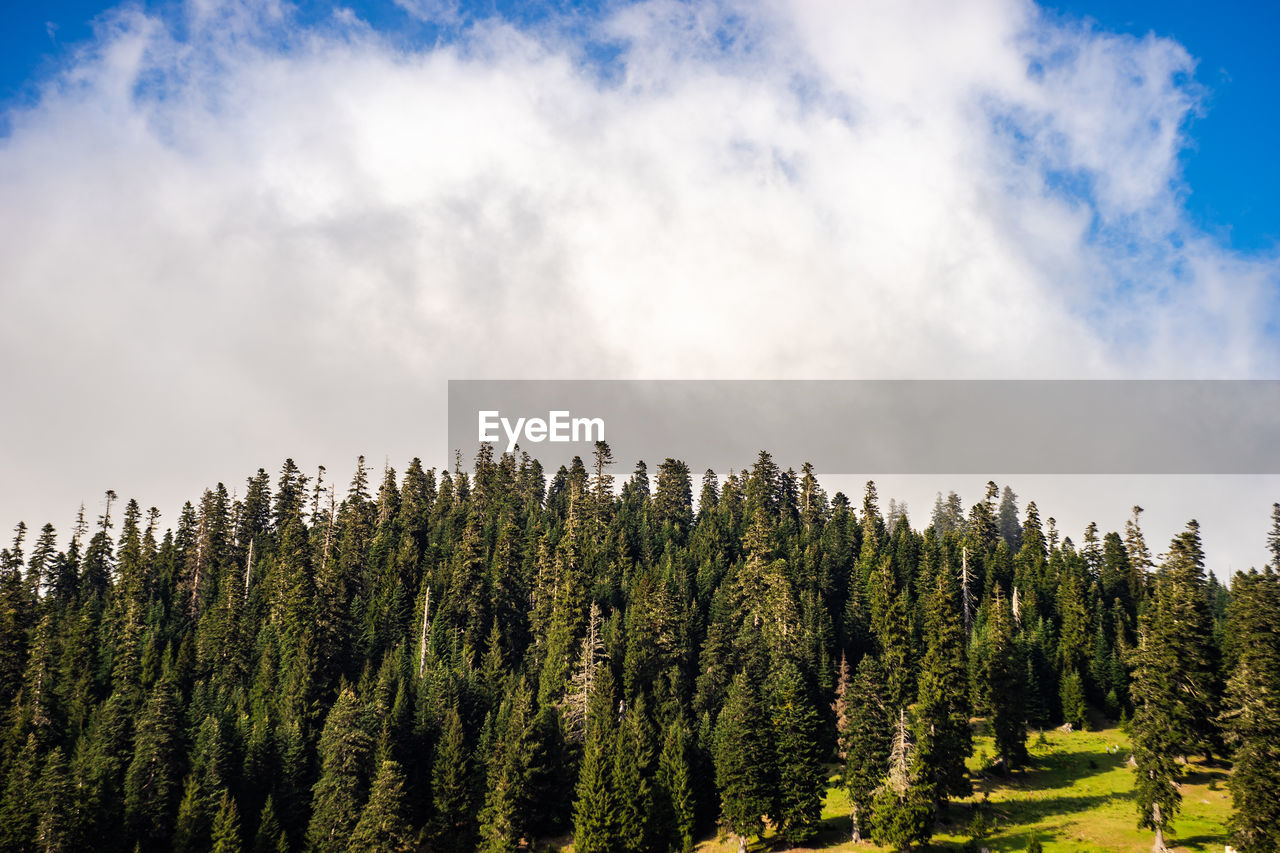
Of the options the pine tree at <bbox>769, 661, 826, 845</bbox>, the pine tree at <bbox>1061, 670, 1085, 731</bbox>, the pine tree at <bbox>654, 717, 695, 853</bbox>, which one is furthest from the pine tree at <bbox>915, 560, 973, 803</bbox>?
the pine tree at <bbox>1061, 670, 1085, 731</bbox>

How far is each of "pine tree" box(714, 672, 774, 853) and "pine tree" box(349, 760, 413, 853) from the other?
2711cm

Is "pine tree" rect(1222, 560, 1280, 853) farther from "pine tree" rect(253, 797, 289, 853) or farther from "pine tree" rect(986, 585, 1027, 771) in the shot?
"pine tree" rect(253, 797, 289, 853)

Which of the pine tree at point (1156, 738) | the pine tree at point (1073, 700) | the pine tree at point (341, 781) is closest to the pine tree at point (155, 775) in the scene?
the pine tree at point (341, 781)

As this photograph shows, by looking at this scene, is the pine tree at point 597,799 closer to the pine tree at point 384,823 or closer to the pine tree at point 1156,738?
the pine tree at point 384,823

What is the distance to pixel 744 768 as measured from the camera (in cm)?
7350

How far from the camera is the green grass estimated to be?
209 feet

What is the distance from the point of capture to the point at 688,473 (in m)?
172

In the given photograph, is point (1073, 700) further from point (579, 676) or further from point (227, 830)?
point (227, 830)

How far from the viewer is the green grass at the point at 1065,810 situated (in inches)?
2506

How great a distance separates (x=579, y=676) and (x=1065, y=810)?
45953 millimetres

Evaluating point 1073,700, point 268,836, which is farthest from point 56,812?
point 1073,700

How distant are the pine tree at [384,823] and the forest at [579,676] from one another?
0.26m

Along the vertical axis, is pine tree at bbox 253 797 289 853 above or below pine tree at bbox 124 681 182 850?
below

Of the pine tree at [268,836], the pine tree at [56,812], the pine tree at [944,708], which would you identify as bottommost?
the pine tree at [268,836]
